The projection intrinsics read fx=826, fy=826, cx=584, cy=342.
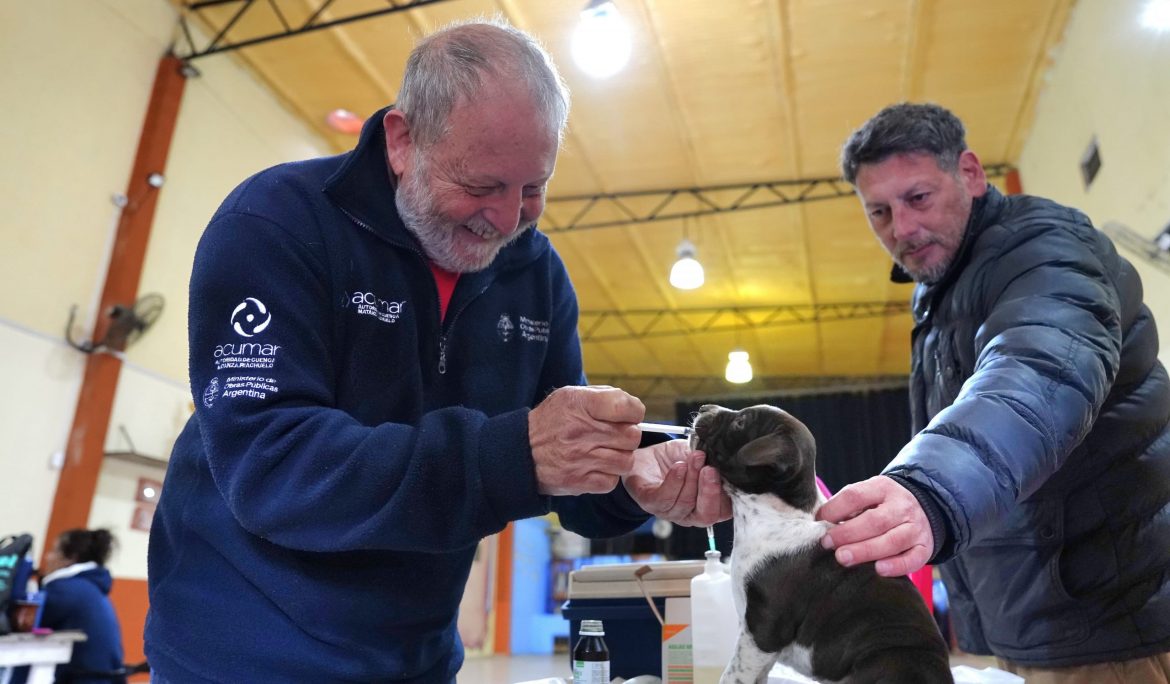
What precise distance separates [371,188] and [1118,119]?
19.8ft

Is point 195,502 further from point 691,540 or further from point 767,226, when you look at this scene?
point 691,540

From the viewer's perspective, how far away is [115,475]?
648cm

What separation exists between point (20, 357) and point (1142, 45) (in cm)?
772

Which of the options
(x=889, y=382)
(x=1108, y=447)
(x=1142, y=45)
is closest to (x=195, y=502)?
(x=1108, y=447)

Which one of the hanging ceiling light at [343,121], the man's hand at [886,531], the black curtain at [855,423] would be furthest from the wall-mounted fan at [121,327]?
the black curtain at [855,423]

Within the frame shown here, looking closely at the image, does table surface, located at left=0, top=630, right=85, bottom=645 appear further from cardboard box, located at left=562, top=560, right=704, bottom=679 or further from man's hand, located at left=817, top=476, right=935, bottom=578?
man's hand, located at left=817, top=476, right=935, bottom=578

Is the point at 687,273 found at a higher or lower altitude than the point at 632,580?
higher

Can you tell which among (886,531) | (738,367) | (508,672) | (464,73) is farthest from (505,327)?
(738,367)

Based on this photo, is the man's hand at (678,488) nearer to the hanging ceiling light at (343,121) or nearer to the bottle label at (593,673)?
the bottle label at (593,673)

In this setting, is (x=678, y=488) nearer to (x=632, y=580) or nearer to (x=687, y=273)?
(x=632, y=580)

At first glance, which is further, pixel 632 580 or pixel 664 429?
pixel 632 580

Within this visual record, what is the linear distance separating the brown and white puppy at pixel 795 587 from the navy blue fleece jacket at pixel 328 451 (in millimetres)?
398

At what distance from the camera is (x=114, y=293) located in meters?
6.43

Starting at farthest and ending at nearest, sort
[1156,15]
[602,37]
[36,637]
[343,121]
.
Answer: [343,121]
[602,37]
[1156,15]
[36,637]
